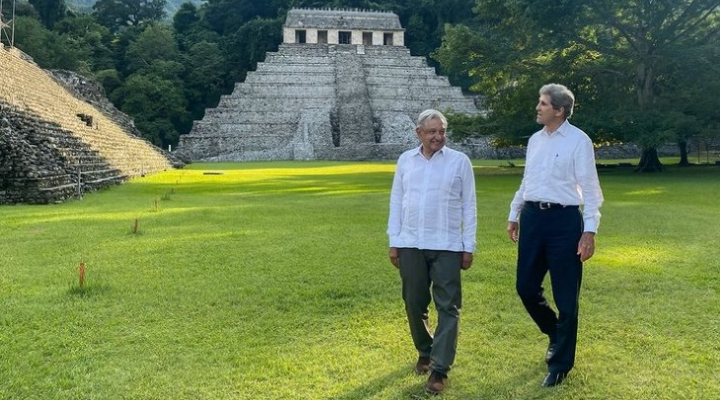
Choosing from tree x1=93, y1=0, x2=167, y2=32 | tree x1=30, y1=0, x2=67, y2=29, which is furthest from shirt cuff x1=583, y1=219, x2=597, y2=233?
tree x1=93, y1=0, x2=167, y2=32

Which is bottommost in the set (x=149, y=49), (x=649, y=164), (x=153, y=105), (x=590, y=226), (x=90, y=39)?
(x=590, y=226)

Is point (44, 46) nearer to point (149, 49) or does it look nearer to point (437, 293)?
point (149, 49)

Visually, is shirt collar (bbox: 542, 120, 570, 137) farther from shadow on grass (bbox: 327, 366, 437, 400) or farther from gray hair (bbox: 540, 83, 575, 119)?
shadow on grass (bbox: 327, 366, 437, 400)

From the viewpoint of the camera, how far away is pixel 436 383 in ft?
10.6

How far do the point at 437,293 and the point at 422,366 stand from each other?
490 millimetres

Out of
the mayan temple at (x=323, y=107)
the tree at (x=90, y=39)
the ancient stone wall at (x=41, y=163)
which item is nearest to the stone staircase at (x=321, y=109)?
the mayan temple at (x=323, y=107)

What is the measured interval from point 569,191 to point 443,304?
0.98 m

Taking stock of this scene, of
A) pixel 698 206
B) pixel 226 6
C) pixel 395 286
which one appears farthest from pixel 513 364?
pixel 226 6

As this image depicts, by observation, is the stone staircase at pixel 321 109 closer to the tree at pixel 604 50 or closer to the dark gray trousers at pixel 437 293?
the tree at pixel 604 50

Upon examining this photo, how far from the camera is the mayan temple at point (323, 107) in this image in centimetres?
3778

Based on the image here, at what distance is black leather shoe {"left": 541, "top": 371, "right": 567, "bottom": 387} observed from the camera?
11.0ft

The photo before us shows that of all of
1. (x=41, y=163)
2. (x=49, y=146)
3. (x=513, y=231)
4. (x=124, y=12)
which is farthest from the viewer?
(x=124, y=12)

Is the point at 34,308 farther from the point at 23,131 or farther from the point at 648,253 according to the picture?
the point at 23,131

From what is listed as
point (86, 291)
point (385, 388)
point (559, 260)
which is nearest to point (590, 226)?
point (559, 260)
